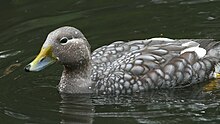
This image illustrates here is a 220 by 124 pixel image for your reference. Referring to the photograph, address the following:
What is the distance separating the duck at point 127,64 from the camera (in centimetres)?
1209

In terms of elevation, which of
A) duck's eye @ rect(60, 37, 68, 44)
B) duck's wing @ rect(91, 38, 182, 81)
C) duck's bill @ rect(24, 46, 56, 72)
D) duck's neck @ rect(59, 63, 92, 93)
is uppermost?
duck's eye @ rect(60, 37, 68, 44)

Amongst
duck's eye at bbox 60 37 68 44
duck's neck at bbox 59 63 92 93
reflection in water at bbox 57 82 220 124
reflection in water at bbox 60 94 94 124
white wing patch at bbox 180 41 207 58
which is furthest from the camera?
white wing patch at bbox 180 41 207 58

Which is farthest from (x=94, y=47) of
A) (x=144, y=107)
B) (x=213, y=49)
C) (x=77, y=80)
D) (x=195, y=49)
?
(x=144, y=107)

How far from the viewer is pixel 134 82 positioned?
481 inches

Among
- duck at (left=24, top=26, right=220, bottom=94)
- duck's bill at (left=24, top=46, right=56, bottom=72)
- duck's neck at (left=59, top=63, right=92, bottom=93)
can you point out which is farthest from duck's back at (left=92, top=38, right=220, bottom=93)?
duck's bill at (left=24, top=46, right=56, bottom=72)

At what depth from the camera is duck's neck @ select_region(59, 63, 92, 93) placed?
12359mm

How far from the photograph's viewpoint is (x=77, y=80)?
12.4 meters

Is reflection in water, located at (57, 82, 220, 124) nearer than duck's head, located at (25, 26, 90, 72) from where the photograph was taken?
Yes

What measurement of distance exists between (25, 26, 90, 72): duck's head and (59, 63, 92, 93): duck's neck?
0.32 ft

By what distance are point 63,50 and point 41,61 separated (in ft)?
1.36

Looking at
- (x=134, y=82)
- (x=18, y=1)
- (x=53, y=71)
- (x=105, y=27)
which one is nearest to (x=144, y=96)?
(x=134, y=82)

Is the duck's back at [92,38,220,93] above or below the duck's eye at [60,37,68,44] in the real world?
below

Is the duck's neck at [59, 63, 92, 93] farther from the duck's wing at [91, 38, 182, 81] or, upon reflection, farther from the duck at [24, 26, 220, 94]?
the duck's wing at [91, 38, 182, 81]

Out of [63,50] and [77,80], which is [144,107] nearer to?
[77,80]
